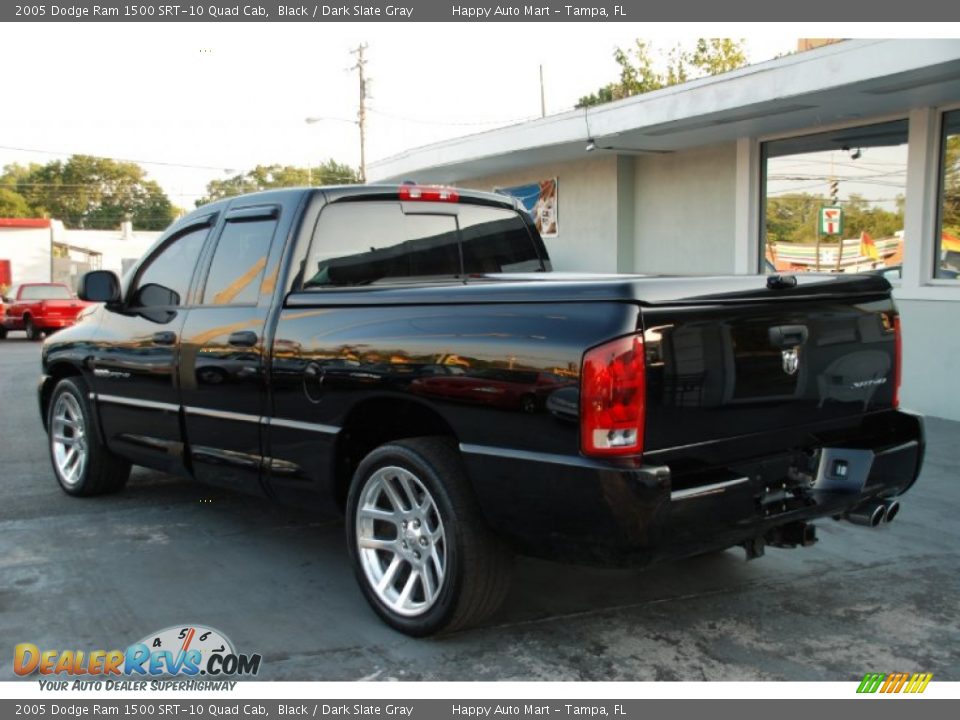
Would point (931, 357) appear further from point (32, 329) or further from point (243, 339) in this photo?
point (32, 329)

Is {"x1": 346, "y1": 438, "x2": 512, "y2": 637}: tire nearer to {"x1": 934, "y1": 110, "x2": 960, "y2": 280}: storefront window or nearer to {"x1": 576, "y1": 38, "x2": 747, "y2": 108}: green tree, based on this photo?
{"x1": 934, "y1": 110, "x2": 960, "y2": 280}: storefront window

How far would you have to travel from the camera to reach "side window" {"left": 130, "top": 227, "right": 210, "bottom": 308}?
5277 millimetres

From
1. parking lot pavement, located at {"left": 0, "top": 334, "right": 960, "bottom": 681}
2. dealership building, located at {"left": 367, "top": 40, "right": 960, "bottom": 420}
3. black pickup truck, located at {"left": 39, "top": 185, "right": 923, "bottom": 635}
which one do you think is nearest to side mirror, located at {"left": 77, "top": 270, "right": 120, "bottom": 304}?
black pickup truck, located at {"left": 39, "top": 185, "right": 923, "bottom": 635}

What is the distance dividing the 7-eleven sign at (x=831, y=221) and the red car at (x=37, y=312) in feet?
60.7

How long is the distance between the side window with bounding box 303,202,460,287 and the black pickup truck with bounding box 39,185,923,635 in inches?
0.5

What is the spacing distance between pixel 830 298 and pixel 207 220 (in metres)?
3.41

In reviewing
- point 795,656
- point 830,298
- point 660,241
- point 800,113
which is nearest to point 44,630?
point 795,656

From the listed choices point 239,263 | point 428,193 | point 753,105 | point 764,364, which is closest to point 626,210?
point 753,105

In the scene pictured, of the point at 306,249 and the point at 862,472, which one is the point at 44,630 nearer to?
the point at 306,249

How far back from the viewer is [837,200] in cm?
1038

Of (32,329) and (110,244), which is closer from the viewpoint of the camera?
(32,329)

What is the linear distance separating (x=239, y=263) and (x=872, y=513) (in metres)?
3.33

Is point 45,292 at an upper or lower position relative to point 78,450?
upper

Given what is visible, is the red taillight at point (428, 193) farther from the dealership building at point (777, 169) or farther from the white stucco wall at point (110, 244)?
the white stucco wall at point (110, 244)
